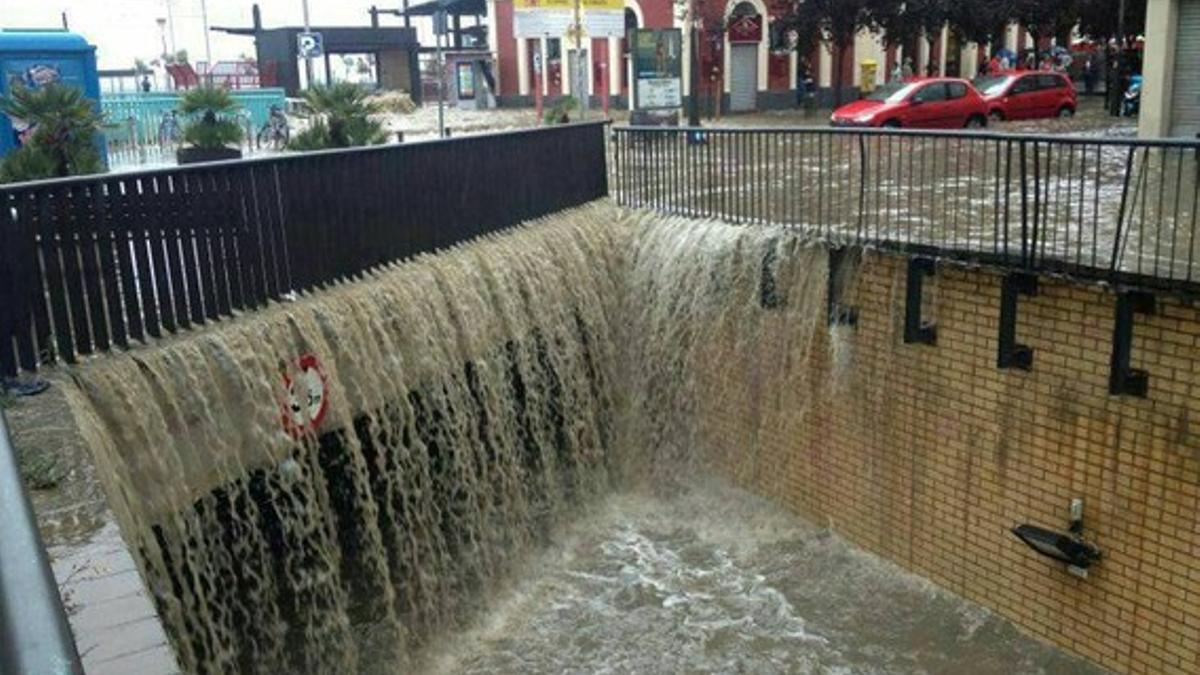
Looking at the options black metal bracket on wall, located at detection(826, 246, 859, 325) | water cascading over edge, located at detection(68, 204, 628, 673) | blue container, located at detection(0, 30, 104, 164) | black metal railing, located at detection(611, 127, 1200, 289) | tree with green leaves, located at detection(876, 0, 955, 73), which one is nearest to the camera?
water cascading over edge, located at detection(68, 204, 628, 673)

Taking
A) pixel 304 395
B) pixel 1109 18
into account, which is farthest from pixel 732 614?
pixel 1109 18

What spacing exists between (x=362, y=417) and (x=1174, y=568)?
228 inches

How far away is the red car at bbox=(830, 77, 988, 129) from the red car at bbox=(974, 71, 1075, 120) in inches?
75.6

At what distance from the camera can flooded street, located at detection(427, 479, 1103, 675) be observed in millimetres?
8070

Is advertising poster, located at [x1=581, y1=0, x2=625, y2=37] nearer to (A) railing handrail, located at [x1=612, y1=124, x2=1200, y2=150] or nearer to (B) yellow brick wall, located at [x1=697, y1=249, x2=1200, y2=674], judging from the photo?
(A) railing handrail, located at [x1=612, y1=124, x2=1200, y2=150]

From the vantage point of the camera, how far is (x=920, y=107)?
75.0ft

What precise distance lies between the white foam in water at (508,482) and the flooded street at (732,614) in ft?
0.08

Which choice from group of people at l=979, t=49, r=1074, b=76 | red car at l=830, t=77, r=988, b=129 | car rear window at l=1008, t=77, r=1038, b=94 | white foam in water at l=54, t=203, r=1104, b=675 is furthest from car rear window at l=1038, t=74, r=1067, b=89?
white foam in water at l=54, t=203, r=1104, b=675

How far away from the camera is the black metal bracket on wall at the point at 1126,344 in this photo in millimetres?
6723

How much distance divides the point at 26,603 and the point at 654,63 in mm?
21523

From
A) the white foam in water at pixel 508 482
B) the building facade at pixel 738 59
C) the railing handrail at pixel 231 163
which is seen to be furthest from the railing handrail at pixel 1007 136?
the building facade at pixel 738 59

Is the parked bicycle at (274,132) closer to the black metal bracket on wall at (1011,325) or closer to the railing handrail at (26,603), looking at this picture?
the black metal bracket on wall at (1011,325)

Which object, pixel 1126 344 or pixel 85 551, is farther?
pixel 1126 344

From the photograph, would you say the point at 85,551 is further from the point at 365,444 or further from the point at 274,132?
the point at 274,132
